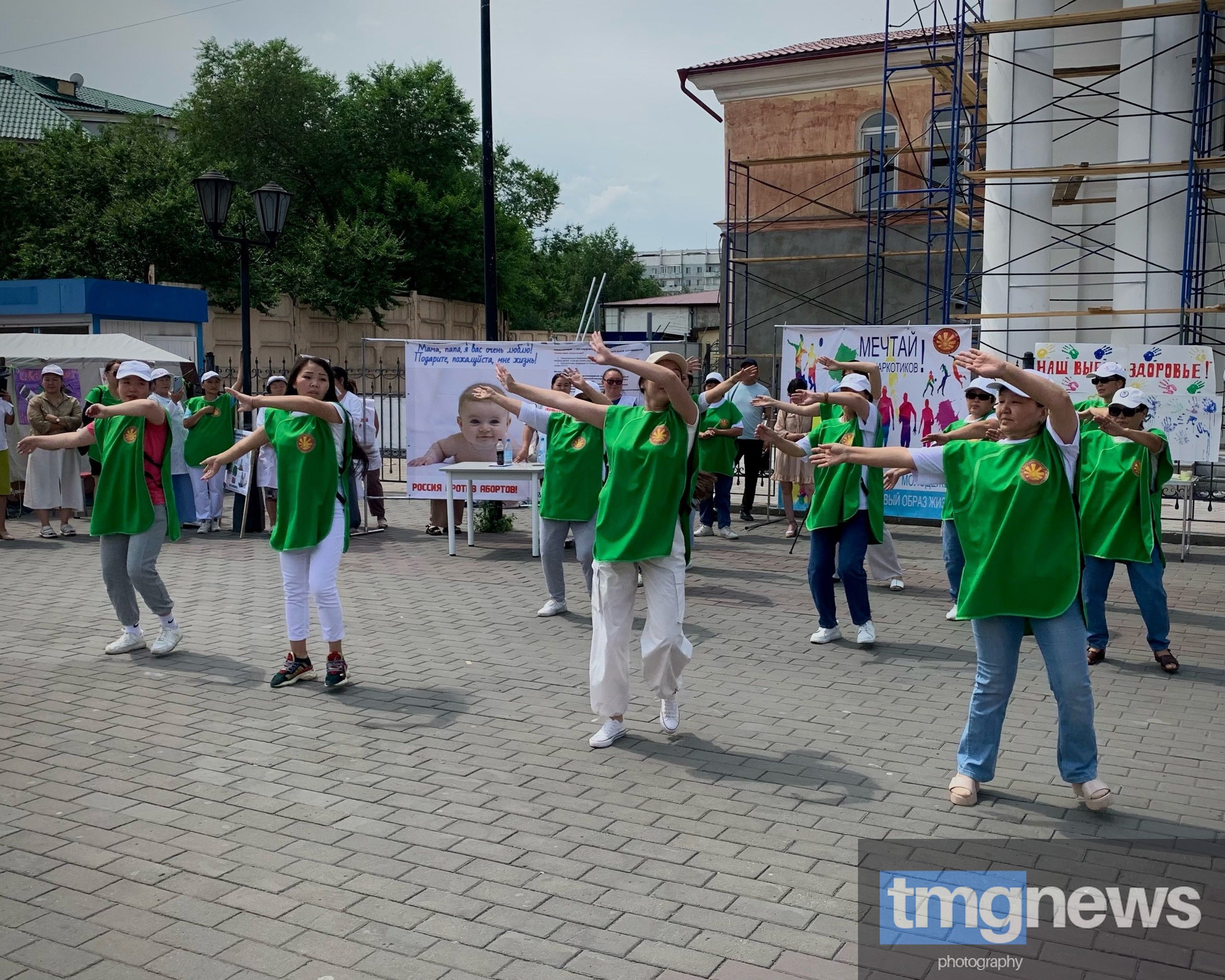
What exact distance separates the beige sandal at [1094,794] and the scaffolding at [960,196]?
979 cm

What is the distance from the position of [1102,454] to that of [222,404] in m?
10.0

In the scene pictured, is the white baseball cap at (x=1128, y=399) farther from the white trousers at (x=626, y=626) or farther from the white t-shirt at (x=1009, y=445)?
the white trousers at (x=626, y=626)

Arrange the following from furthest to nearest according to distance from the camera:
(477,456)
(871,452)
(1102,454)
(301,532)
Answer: (477,456) < (1102,454) < (301,532) < (871,452)

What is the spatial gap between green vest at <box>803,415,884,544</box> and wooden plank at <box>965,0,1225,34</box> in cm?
888

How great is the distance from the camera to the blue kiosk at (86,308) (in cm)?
1805

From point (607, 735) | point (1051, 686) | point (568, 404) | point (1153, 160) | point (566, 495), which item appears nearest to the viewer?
point (1051, 686)

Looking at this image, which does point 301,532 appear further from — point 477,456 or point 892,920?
point 477,456

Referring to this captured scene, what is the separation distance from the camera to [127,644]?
7.83 meters

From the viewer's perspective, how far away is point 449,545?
40.2 ft

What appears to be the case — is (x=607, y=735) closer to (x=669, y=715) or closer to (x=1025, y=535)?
(x=669, y=715)

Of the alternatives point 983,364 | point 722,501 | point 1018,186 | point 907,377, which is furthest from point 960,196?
point 983,364

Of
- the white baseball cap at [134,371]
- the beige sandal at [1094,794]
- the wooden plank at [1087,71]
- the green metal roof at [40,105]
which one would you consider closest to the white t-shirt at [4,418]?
the white baseball cap at [134,371]

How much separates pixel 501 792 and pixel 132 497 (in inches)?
148

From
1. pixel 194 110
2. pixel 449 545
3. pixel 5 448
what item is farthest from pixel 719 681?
pixel 194 110
